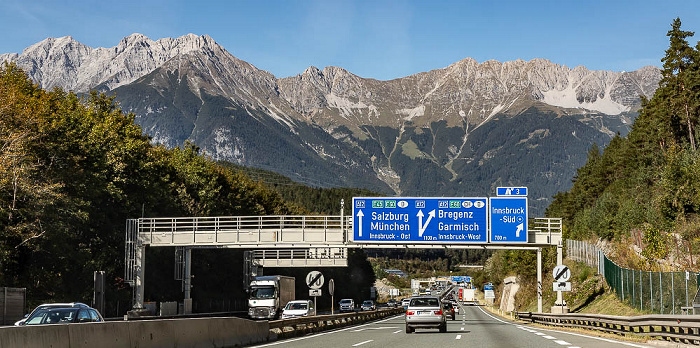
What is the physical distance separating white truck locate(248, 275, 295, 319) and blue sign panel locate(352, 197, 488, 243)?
8.44 metres

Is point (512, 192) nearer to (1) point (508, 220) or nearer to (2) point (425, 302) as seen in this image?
(1) point (508, 220)

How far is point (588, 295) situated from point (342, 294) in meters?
69.4

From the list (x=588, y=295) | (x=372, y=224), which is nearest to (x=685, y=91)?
(x=588, y=295)

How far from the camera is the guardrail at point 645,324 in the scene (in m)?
19.4

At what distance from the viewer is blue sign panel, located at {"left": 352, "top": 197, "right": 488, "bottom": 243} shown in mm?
47250

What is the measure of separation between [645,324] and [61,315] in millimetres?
16866

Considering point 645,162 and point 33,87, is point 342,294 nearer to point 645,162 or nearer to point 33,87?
point 645,162

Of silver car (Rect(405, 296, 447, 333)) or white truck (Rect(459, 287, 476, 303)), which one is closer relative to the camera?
silver car (Rect(405, 296, 447, 333))

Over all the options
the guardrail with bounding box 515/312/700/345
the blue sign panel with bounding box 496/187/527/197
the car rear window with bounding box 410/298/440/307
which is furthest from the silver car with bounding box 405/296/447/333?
the blue sign panel with bounding box 496/187/527/197

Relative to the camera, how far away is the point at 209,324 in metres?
20.3

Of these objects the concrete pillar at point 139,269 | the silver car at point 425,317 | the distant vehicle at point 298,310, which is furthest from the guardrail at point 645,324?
the concrete pillar at point 139,269

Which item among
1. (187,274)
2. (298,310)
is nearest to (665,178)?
(298,310)

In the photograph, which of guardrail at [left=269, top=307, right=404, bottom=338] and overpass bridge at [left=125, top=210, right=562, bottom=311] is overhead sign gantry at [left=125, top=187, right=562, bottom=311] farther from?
guardrail at [left=269, top=307, right=404, bottom=338]

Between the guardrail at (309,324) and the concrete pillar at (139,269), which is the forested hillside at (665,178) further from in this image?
the concrete pillar at (139,269)
